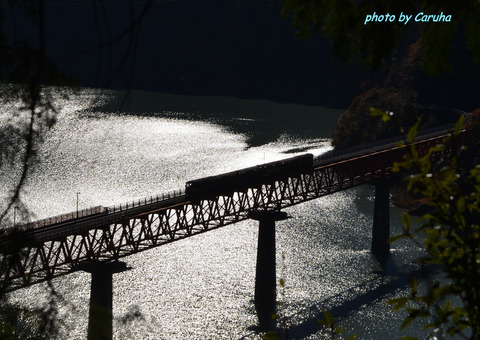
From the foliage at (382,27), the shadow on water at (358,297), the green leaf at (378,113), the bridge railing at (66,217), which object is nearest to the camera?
the foliage at (382,27)

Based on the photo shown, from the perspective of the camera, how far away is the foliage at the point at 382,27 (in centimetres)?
726

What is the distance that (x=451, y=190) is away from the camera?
9500mm

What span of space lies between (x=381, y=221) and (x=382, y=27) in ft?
279

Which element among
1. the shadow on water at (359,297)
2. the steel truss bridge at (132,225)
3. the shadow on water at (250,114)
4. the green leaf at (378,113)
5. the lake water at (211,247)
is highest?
the green leaf at (378,113)

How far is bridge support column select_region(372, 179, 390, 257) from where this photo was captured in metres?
88.3

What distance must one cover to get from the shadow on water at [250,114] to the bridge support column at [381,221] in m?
47.2

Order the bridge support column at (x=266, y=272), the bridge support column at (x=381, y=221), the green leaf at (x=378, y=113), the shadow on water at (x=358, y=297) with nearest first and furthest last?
1. the green leaf at (x=378, y=113)
2. the shadow on water at (x=358, y=297)
3. the bridge support column at (x=266, y=272)
4. the bridge support column at (x=381, y=221)

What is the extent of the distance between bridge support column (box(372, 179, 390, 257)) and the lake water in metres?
1.75

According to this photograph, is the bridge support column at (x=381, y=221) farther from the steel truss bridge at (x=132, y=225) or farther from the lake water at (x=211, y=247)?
the lake water at (x=211, y=247)

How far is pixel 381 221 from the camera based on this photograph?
91000 mm

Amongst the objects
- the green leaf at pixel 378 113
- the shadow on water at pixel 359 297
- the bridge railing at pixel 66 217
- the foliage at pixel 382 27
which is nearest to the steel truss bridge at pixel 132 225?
the bridge railing at pixel 66 217

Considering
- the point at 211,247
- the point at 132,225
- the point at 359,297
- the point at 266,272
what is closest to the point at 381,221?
the point at 359,297

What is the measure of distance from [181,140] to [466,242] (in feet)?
439

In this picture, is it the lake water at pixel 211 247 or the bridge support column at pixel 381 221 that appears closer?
the lake water at pixel 211 247
